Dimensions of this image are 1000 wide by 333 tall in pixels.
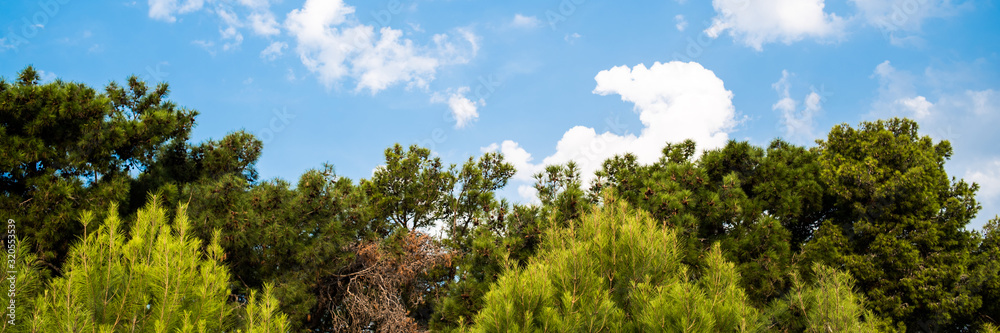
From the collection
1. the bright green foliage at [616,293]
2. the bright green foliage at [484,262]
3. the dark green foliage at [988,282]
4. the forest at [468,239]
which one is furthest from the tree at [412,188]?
the dark green foliage at [988,282]

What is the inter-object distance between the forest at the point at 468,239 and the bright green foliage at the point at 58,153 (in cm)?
3

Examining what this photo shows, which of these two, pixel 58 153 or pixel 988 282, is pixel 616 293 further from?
pixel 988 282

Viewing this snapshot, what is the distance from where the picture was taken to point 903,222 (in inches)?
424

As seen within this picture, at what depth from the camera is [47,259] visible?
740 centimetres

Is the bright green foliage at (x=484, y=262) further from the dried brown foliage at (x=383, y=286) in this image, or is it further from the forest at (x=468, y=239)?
the dried brown foliage at (x=383, y=286)

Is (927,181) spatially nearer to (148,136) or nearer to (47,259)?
(148,136)

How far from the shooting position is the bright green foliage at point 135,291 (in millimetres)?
3557

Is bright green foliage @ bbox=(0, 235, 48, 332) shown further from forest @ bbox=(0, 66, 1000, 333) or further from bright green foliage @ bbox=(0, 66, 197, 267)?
bright green foliage @ bbox=(0, 66, 197, 267)

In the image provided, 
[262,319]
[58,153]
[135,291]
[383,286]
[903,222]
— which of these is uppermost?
[58,153]

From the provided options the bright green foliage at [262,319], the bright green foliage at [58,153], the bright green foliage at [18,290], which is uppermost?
the bright green foliage at [58,153]

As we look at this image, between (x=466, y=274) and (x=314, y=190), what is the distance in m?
3.34

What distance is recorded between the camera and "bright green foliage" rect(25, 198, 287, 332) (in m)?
3.56

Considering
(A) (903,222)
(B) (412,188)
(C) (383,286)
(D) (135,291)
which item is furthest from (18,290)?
(A) (903,222)

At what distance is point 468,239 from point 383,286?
2005 mm
